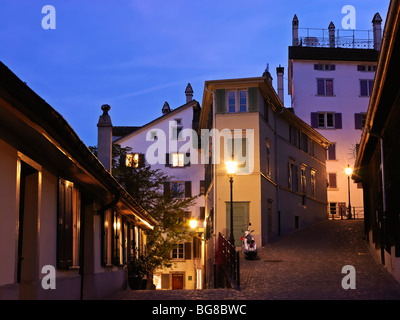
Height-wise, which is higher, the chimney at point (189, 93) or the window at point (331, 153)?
the chimney at point (189, 93)

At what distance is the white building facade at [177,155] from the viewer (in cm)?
5075

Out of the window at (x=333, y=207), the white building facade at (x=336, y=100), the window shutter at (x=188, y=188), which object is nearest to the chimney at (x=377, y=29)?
the white building facade at (x=336, y=100)

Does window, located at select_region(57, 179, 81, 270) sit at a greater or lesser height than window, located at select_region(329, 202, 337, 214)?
lesser

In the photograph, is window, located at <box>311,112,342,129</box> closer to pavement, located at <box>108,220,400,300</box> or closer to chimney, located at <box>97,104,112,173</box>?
pavement, located at <box>108,220,400,300</box>

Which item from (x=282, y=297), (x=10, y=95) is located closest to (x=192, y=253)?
(x=282, y=297)

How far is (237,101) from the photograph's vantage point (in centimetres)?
3359

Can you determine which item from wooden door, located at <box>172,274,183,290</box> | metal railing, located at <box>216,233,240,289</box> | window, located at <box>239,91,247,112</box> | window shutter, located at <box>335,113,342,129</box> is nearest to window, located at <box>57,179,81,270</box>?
metal railing, located at <box>216,233,240,289</box>

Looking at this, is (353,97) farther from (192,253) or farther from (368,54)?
(192,253)

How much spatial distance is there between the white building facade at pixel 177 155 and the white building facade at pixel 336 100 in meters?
9.69

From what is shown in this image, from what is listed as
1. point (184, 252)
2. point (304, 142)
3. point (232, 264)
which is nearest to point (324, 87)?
point (304, 142)

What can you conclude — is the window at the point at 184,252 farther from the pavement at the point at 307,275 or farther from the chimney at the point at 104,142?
the chimney at the point at 104,142

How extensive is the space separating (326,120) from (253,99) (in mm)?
22988

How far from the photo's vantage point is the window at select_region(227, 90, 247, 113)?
33.5 meters

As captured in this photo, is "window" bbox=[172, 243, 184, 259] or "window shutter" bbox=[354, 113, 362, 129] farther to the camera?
"window shutter" bbox=[354, 113, 362, 129]
